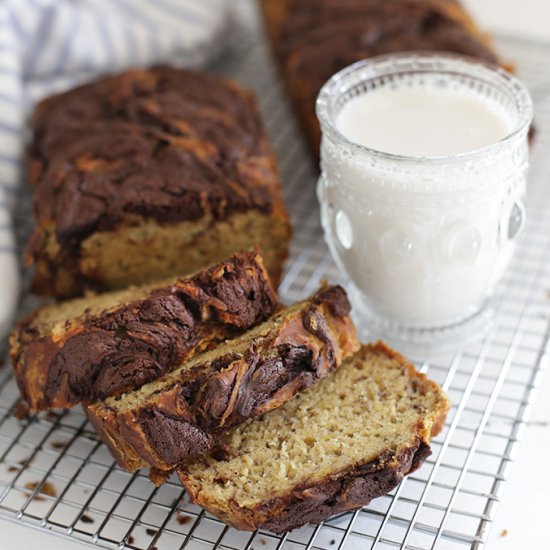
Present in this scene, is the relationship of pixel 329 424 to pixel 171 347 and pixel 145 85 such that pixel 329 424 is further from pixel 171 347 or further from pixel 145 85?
pixel 145 85

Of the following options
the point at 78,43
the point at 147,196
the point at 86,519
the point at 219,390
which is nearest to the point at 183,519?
the point at 86,519

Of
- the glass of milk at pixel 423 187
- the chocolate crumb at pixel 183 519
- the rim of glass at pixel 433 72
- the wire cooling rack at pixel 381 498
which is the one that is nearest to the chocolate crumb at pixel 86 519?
the wire cooling rack at pixel 381 498

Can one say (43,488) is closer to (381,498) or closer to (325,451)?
(325,451)

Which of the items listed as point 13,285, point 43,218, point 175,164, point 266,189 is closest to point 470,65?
point 266,189

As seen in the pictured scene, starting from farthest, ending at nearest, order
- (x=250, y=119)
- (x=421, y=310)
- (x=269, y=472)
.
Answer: (x=250, y=119) → (x=421, y=310) → (x=269, y=472)

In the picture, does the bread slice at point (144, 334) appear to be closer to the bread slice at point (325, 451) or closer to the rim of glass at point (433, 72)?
the bread slice at point (325, 451)

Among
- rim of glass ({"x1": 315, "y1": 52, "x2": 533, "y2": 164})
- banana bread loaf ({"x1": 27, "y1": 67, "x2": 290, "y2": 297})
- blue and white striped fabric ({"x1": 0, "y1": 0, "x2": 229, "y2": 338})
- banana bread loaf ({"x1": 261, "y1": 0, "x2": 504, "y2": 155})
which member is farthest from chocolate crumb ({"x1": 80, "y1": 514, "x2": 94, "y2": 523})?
banana bread loaf ({"x1": 261, "y1": 0, "x2": 504, "y2": 155})

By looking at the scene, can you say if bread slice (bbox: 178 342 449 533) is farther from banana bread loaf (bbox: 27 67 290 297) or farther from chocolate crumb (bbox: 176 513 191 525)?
banana bread loaf (bbox: 27 67 290 297)
